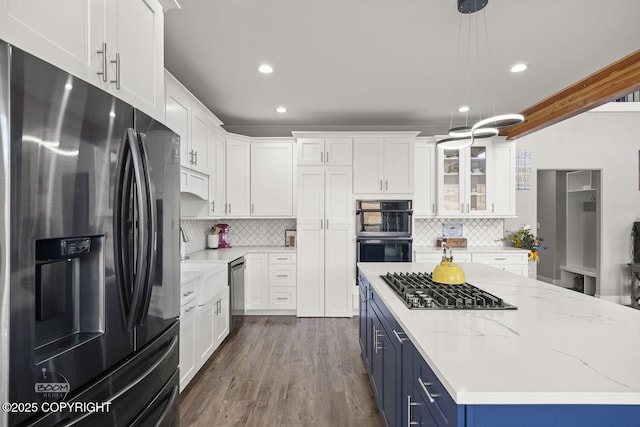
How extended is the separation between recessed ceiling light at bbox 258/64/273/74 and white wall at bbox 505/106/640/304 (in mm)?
3973

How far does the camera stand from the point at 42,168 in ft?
2.86

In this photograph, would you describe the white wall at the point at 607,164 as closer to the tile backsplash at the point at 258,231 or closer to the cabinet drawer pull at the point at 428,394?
the tile backsplash at the point at 258,231

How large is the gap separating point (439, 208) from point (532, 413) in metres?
A: 4.01

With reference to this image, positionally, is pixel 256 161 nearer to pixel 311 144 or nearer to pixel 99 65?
pixel 311 144

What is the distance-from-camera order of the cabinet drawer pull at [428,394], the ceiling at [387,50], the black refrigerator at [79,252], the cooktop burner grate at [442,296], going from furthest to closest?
the ceiling at [387,50], the cooktop burner grate at [442,296], the cabinet drawer pull at [428,394], the black refrigerator at [79,252]

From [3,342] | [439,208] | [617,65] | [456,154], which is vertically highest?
[617,65]

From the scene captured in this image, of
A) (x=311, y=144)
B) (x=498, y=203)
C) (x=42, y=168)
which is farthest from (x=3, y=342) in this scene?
(x=498, y=203)

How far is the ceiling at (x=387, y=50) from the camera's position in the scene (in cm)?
227

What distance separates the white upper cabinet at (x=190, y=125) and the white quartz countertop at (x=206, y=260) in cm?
93

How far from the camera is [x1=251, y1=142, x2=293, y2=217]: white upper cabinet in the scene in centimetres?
475

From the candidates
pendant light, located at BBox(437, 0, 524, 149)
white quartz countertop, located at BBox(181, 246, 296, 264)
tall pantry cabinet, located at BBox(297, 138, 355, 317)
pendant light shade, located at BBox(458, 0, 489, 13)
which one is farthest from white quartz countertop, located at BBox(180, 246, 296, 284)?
pendant light shade, located at BBox(458, 0, 489, 13)

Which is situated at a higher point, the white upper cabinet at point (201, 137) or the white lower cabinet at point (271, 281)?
the white upper cabinet at point (201, 137)

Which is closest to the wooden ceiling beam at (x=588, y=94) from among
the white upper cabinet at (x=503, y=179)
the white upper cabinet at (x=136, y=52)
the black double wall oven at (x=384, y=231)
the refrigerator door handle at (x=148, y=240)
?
the white upper cabinet at (x=503, y=179)

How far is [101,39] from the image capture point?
1260 mm
